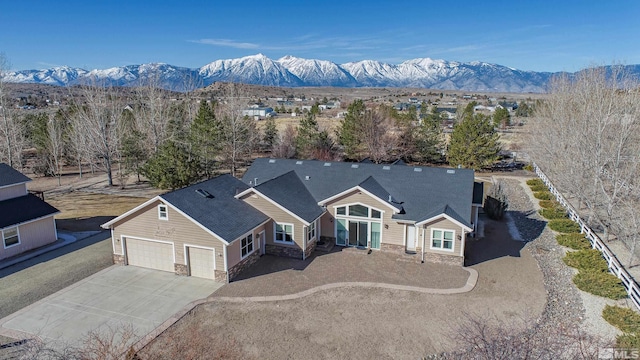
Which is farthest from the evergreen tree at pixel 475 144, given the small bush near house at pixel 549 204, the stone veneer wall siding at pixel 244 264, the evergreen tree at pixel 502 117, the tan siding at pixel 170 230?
the tan siding at pixel 170 230

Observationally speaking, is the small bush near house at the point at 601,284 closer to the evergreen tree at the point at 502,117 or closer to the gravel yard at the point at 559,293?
the gravel yard at the point at 559,293

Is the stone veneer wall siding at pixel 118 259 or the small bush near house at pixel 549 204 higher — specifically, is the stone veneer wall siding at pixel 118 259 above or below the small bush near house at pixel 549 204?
above

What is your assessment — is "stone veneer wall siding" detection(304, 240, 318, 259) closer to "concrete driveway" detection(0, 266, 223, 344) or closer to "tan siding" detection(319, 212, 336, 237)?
"tan siding" detection(319, 212, 336, 237)

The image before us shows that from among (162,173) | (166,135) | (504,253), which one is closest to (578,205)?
(504,253)

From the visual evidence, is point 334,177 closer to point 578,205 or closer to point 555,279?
point 555,279

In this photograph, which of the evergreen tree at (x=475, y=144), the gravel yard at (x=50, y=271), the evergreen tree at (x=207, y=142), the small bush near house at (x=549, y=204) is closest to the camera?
the gravel yard at (x=50, y=271)

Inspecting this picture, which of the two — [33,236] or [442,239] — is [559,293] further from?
[33,236]

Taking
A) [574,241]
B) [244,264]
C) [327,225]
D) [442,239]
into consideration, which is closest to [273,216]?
[244,264]
